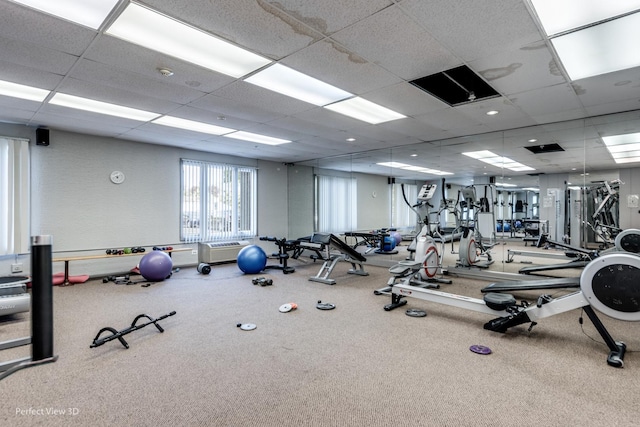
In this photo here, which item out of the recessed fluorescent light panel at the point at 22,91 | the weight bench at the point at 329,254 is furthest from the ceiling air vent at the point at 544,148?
the recessed fluorescent light panel at the point at 22,91

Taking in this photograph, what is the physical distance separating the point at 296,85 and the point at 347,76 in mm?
604

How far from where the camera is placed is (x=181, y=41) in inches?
98.1

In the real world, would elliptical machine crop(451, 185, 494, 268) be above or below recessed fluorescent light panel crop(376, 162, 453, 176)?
below

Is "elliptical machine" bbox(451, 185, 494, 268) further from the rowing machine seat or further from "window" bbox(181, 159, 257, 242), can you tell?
"window" bbox(181, 159, 257, 242)

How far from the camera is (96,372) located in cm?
231

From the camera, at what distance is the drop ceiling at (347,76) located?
83.7 inches

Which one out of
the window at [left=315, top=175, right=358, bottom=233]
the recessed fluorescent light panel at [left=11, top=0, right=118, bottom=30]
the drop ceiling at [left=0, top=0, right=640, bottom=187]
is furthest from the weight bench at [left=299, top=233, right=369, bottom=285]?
the recessed fluorescent light panel at [left=11, top=0, right=118, bottom=30]

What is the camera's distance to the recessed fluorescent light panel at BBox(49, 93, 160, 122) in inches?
149

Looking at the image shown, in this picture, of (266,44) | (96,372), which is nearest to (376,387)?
(96,372)

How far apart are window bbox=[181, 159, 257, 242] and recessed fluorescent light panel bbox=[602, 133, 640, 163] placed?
6.85m

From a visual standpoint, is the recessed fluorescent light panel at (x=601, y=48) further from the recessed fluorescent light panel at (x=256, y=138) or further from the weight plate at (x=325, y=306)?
the recessed fluorescent light panel at (x=256, y=138)

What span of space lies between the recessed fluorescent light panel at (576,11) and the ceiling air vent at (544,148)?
3912mm

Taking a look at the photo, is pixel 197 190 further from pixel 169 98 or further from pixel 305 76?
pixel 305 76

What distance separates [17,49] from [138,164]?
11.9ft
